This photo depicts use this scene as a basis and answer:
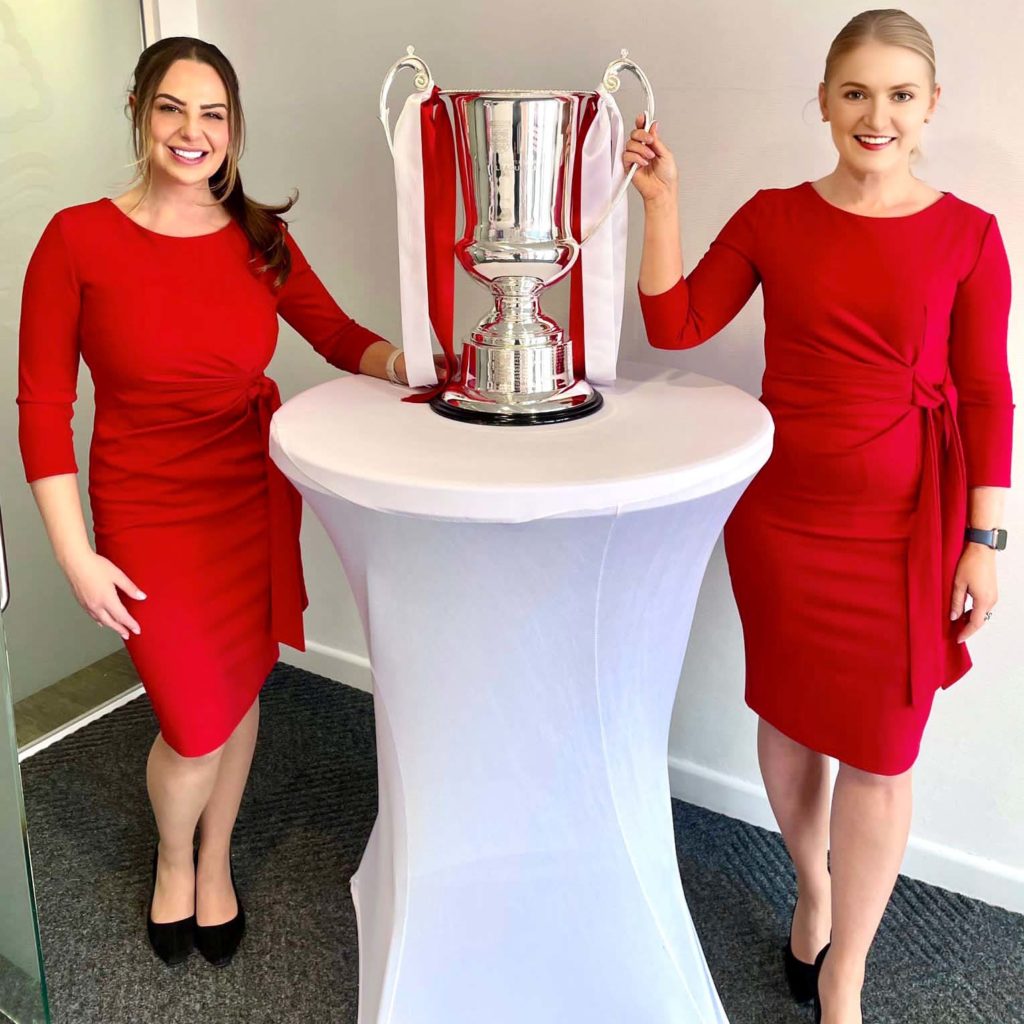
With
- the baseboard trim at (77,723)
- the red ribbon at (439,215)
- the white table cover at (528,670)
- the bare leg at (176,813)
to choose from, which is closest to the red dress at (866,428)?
the white table cover at (528,670)

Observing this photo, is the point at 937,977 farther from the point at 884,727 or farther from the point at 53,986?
the point at 53,986

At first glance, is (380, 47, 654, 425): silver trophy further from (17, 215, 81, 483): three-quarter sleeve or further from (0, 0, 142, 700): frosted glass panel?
(0, 0, 142, 700): frosted glass panel

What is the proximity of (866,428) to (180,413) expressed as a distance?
862 millimetres

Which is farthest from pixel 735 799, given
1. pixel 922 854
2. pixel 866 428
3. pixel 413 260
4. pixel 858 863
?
pixel 413 260

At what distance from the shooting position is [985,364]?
1.24 metres

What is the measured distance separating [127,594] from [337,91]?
1039 mm

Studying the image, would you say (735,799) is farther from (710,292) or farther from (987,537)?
(710,292)

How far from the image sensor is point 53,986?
1535 millimetres

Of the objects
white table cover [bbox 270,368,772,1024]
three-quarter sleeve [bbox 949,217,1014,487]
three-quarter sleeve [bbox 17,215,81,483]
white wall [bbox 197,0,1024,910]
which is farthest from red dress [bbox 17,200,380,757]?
three-quarter sleeve [bbox 949,217,1014,487]

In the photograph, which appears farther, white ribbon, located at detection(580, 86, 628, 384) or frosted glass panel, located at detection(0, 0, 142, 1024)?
frosted glass panel, located at detection(0, 0, 142, 1024)

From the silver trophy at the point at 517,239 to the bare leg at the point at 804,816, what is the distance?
1.91 ft

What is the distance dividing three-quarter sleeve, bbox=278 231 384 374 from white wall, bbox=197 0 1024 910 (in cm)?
39

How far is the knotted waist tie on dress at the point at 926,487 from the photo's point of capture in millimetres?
1247

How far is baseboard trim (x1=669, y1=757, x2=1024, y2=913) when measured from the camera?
168 centimetres
